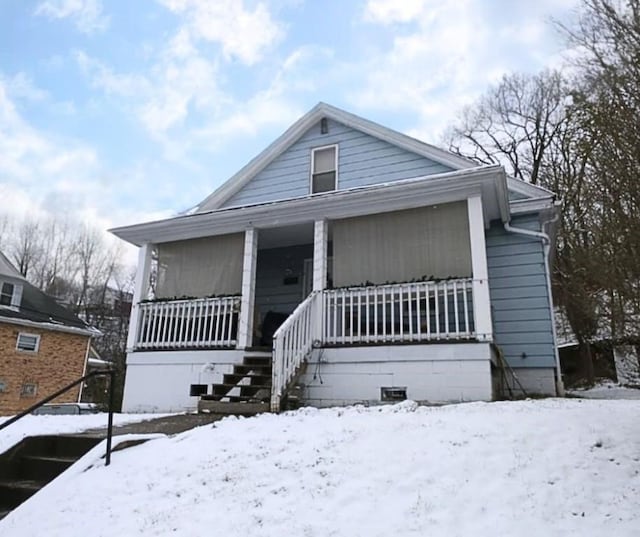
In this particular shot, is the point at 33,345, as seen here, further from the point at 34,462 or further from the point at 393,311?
the point at 393,311

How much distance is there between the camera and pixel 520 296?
29.6 feet

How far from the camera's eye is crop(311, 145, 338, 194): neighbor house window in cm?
1094

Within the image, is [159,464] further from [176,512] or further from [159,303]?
[159,303]

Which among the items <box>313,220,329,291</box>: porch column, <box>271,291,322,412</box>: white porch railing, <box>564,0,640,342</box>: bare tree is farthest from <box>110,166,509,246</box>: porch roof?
<box>564,0,640,342</box>: bare tree

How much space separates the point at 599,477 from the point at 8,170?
25566 mm

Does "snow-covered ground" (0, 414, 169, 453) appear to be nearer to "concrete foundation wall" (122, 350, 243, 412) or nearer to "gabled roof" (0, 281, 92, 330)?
"concrete foundation wall" (122, 350, 243, 412)

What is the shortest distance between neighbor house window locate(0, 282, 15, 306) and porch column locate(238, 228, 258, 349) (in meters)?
13.5

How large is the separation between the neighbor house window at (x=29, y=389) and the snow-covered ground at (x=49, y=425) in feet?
40.4

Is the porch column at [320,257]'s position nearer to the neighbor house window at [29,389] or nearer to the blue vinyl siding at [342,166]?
the blue vinyl siding at [342,166]

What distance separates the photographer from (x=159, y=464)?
434 cm

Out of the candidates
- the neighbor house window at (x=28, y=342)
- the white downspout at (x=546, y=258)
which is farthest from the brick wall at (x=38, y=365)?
the white downspout at (x=546, y=258)

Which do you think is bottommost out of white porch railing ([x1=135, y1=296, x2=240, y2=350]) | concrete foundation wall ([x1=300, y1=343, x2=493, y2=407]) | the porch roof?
concrete foundation wall ([x1=300, y1=343, x2=493, y2=407])

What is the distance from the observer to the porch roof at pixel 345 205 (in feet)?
25.3

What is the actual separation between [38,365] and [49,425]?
13.5 m
